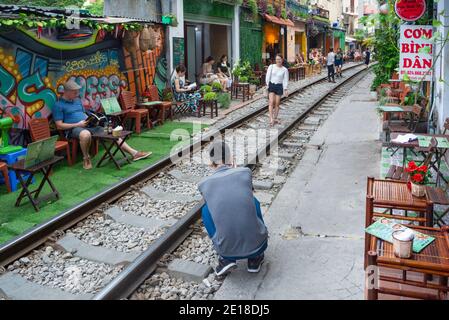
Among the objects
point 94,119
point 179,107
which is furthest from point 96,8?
point 94,119

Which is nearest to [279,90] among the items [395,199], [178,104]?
[178,104]

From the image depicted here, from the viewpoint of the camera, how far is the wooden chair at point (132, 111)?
11478mm

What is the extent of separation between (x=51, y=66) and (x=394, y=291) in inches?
320

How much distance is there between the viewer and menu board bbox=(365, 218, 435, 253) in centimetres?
368

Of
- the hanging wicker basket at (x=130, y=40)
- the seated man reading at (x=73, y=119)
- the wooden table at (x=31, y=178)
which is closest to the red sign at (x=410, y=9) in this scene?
the seated man reading at (x=73, y=119)

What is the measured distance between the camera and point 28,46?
29.4 feet

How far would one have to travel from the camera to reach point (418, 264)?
10.8ft

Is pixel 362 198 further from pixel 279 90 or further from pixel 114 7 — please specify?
pixel 114 7

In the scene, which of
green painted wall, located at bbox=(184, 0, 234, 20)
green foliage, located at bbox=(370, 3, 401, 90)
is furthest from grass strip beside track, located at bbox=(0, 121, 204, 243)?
green painted wall, located at bbox=(184, 0, 234, 20)

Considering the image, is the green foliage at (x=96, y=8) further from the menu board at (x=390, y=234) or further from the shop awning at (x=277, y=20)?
the menu board at (x=390, y=234)

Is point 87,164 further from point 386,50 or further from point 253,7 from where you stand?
point 253,7

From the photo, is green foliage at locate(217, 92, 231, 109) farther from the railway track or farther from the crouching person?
the crouching person

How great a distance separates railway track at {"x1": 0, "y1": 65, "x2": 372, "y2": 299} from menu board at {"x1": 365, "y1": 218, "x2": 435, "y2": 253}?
164cm
